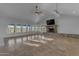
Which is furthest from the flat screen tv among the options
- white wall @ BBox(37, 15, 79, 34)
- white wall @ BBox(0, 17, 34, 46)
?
white wall @ BBox(0, 17, 34, 46)

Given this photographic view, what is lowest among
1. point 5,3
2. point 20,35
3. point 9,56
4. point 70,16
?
point 9,56

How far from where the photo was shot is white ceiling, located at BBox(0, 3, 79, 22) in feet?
5.17

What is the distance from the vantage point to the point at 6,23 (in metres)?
1.57

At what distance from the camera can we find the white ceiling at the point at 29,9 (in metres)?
1.58

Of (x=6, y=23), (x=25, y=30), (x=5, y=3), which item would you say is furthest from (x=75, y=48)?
(x=5, y=3)

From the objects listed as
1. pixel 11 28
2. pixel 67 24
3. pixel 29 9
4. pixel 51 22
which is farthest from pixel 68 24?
pixel 11 28

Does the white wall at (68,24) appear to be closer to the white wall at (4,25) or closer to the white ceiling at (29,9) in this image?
the white ceiling at (29,9)

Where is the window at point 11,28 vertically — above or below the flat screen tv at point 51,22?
below

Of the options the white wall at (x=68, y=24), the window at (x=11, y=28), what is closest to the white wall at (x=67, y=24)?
the white wall at (x=68, y=24)

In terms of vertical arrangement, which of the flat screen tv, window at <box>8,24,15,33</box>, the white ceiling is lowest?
window at <box>8,24,15,33</box>

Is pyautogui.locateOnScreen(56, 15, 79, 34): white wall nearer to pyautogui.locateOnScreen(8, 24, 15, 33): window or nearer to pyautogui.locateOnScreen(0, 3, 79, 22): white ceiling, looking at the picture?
pyautogui.locateOnScreen(0, 3, 79, 22): white ceiling

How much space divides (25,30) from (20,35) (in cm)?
9

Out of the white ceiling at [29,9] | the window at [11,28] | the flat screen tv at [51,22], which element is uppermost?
the white ceiling at [29,9]

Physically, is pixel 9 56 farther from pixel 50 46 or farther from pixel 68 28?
pixel 68 28
